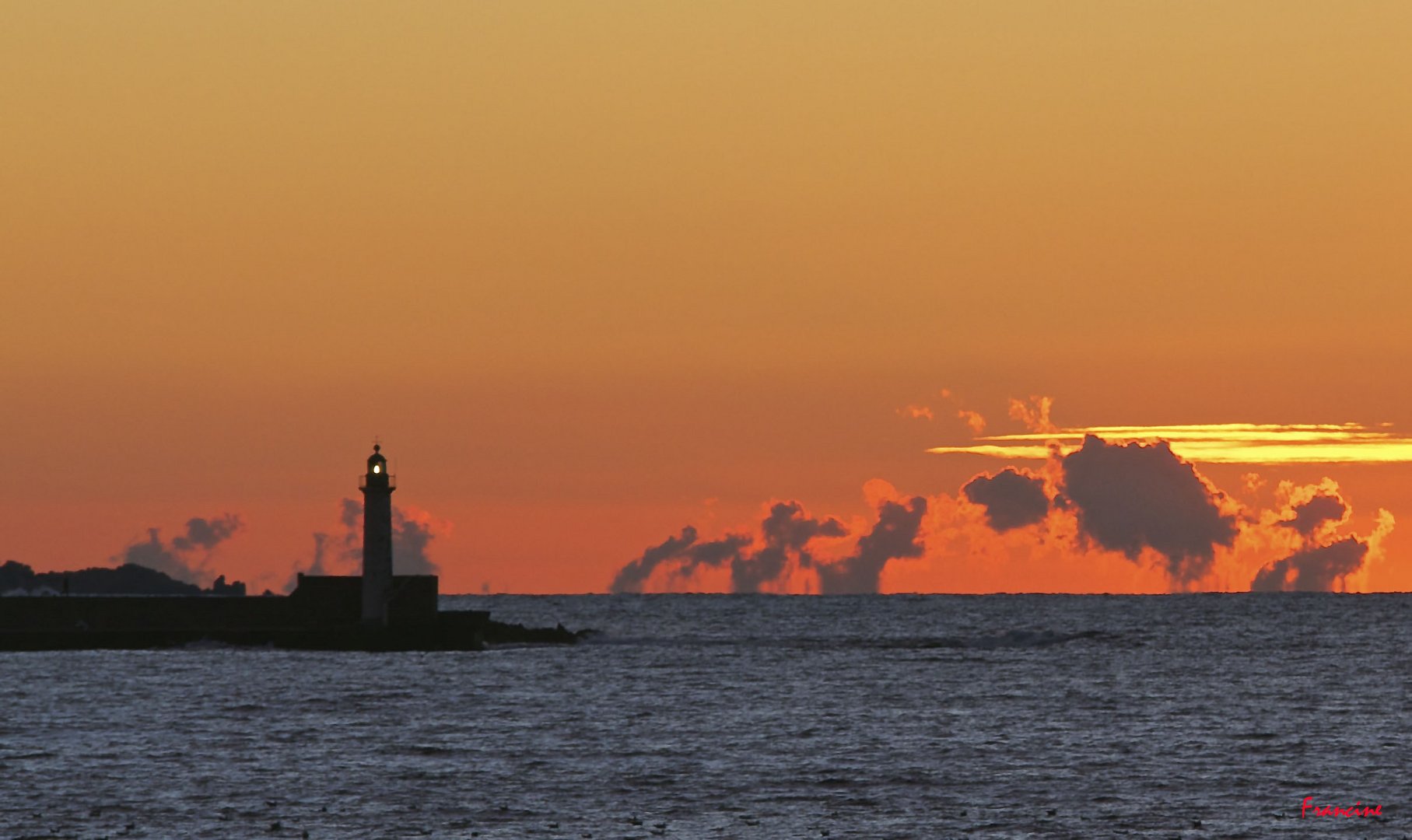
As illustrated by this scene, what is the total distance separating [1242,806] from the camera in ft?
159

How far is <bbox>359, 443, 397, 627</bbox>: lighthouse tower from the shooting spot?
94562 mm

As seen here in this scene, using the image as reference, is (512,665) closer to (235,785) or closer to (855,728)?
(855,728)

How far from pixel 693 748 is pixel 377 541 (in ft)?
122

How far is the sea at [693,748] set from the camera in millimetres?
45969
